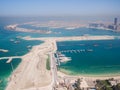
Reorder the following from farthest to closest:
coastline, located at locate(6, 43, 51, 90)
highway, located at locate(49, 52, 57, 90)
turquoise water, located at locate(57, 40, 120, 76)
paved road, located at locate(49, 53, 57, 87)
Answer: turquoise water, located at locate(57, 40, 120, 76) < paved road, located at locate(49, 53, 57, 87) < highway, located at locate(49, 52, 57, 90) < coastline, located at locate(6, 43, 51, 90)

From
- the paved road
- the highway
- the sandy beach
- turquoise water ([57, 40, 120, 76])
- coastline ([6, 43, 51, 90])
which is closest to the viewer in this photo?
the sandy beach

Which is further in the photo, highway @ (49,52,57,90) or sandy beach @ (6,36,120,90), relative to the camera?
highway @ (49,52,57,90)

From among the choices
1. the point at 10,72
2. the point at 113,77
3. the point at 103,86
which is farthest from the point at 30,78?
the point at 113,77

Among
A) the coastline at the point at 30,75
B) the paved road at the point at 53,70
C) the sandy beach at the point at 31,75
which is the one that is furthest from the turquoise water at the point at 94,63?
the coastline at the point at 30,75

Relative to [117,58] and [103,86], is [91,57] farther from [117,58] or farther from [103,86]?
[103,86]

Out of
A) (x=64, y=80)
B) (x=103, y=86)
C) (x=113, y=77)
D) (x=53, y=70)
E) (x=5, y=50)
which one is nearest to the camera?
(x=103, y=86)

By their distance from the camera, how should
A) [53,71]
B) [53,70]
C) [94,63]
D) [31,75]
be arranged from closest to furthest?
[31,75]
[53,71]
[53,70]
[94,63]

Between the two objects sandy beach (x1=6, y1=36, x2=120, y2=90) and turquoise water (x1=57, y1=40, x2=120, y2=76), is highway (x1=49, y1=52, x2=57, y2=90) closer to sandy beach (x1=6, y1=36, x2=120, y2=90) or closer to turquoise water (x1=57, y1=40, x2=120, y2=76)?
sandy beach (x1=6, y1=36, x2=120, y2=90)

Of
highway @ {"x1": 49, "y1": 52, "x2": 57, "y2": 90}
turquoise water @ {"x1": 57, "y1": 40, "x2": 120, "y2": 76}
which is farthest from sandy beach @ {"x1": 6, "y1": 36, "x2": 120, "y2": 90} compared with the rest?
turquoise water @ {"x1": 57, "y1": 40, "x2": 120, "y2": 76}

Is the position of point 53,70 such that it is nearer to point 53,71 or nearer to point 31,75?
point 53,71

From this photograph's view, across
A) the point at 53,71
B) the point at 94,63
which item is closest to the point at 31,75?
the point at 53,71

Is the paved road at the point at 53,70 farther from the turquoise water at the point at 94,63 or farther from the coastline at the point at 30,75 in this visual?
the turquoise water at the point at 94,63
